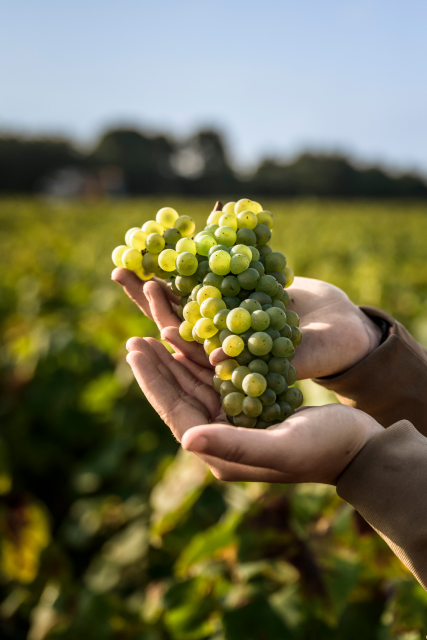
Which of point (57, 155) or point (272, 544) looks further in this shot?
point (57, 155)

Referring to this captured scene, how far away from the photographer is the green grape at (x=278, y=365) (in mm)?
1176

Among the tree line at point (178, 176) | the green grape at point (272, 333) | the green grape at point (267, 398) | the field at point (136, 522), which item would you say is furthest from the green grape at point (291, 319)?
the tree line at point (178, 176)

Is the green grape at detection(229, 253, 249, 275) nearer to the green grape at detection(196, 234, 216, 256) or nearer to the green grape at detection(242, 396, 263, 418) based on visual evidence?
the green grape at detection(196, 234, 216, 256)

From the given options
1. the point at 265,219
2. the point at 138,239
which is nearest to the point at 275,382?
the point at 265,219

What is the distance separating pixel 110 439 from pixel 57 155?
45538 millimetres

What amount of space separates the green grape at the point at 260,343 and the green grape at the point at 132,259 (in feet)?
1.55

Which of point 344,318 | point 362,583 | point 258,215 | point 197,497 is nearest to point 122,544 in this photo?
point 197,497

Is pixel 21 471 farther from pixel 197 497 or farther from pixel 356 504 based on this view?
pixel 356 504

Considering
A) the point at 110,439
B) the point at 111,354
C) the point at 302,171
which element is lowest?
the point at 302,171

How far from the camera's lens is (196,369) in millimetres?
1442

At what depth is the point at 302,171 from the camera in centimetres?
4406

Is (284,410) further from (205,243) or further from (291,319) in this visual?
(205,243)

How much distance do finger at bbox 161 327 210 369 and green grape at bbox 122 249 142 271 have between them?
0.71ft

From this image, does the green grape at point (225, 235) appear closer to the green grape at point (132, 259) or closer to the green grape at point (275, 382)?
the green grape at point (132, 259)
